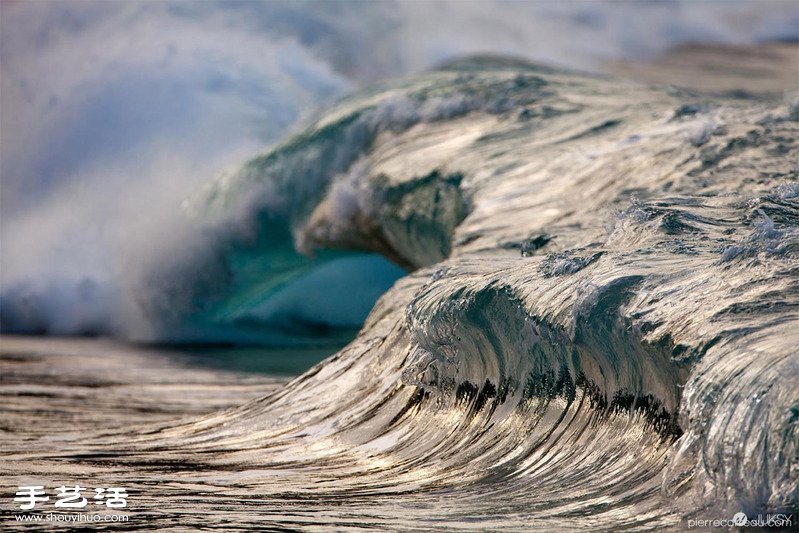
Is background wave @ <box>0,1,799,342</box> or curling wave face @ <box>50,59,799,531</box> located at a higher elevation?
background wave @ <box>0,1,799,342</box>

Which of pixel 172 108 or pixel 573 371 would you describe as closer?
pixel 573 371

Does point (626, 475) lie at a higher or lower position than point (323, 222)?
lower

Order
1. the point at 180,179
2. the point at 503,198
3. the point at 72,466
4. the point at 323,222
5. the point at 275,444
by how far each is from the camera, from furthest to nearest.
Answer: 1. the point at 180,179
2. the point at 323,222
3. the point at 503,198
4. the point at 275,444
5. the point at 72,466

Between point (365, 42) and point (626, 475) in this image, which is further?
point (365, 42)

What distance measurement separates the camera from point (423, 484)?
3.90 metres

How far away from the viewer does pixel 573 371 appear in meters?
3.93

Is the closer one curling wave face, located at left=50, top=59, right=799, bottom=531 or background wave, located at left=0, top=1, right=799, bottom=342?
curling wave face, located at left=50, top=59, right=799, bottom=531

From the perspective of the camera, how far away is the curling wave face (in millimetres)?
3150

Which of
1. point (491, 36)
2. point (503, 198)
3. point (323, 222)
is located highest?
point (491, 36)

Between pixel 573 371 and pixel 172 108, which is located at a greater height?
pixel 172 108

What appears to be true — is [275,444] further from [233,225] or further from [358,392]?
[233,225]

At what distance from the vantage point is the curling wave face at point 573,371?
315 cm

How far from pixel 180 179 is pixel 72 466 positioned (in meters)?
7.26

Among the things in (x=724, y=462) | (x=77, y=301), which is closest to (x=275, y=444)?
(x=724, y=462)
